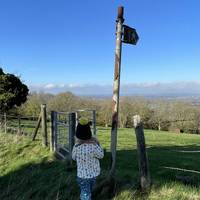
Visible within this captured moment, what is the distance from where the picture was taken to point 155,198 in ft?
21.9

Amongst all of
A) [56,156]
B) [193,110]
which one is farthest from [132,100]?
[56,156]

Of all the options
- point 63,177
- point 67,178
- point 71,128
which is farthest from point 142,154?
point 71,128

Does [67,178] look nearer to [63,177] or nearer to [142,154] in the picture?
[63,177]

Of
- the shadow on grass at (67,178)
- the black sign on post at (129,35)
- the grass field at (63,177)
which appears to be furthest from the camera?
the shadow on grass at (67,178)

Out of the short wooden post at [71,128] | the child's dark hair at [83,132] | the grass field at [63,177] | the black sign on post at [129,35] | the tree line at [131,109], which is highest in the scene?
the black sign on post at [129,35]

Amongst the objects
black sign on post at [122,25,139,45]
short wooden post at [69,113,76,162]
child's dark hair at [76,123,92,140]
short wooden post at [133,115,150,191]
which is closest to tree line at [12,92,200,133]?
short wooden post at [69,113,76,162]

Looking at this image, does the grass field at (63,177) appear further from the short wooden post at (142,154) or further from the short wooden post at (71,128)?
the short wooden post at (71,128)

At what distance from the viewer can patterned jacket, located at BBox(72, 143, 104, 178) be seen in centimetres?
A: 657

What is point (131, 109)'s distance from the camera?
48031mm

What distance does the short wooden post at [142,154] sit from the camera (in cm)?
690

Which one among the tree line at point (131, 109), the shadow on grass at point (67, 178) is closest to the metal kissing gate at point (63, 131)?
the shadow on grass at point (67, 178)

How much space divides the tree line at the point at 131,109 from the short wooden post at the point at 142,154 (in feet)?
109

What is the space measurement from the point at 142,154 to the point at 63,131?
5792 mm

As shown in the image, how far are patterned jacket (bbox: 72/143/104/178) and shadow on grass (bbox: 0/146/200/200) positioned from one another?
83cm
